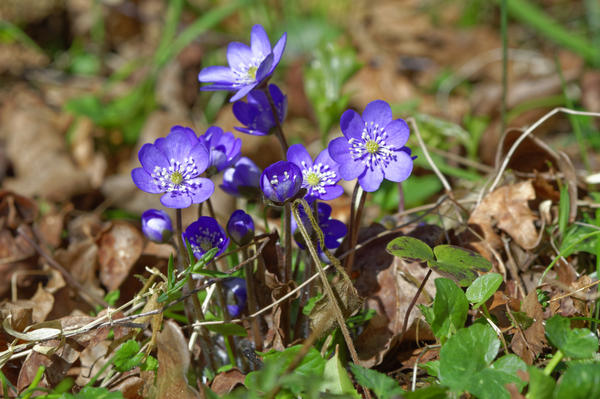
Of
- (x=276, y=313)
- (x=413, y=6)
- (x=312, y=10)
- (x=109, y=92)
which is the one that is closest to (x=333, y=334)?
(x=276, y=313)

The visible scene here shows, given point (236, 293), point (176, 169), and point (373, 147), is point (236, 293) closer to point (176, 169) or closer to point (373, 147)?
point (176, 169)

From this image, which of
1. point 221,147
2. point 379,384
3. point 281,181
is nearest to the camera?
point 379,384

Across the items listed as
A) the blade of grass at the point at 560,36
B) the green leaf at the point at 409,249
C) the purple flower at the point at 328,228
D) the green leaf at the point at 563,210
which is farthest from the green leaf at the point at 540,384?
the blade of grass at the point at 560,36

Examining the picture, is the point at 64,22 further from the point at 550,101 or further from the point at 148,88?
the point at 550,101

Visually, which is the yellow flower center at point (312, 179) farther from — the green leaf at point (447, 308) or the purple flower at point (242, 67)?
the green leaf at point (447, 308)

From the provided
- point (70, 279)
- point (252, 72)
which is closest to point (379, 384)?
point (252, 72)
